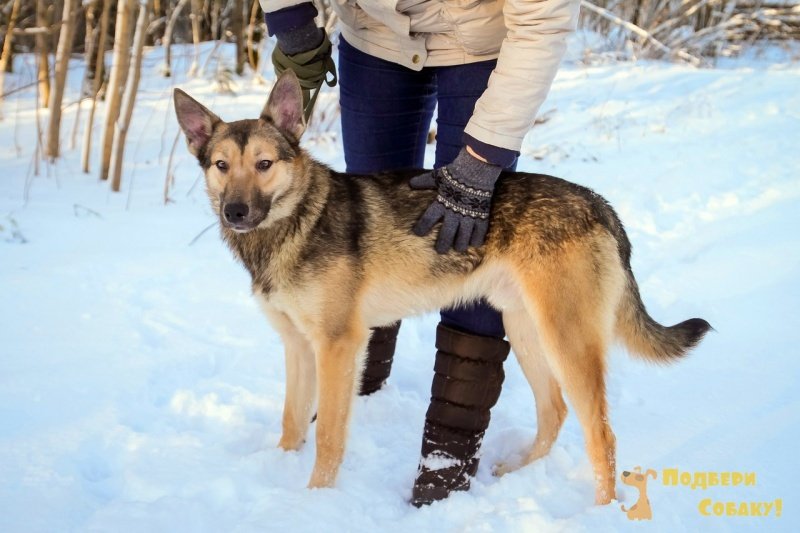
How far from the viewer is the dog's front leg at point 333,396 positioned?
2576 mm

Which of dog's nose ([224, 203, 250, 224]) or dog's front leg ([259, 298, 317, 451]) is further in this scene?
dog's front leg ([259, 298, 317, 451])

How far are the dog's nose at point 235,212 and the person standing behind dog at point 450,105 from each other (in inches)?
26.9

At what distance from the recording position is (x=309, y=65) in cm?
292

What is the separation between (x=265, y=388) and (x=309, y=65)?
1.59 meters

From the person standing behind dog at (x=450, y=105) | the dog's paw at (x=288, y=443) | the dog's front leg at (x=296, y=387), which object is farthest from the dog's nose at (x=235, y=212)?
the dog's paw at (x=288, y=443)

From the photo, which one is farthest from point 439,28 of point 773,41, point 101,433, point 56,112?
point 773,41

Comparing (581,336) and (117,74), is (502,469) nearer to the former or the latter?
(581,336)

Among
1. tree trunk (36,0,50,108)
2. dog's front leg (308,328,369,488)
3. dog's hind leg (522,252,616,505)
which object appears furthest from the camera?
tree trunk (36,0,50,108)

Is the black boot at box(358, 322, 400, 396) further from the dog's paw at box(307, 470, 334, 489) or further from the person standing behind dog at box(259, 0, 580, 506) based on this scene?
the dog's paw at box(307, 470, 334, 489)

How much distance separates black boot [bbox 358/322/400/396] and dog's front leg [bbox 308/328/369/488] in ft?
2.13

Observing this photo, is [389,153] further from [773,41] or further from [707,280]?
[773,41]

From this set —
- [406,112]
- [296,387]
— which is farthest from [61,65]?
[296,387]

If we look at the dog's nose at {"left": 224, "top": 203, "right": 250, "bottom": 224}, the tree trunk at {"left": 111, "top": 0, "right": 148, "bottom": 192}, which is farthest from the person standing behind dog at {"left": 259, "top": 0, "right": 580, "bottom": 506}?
the tree trunk at {"left": 111, "top": 0, "right": 148, "bottom": 192}

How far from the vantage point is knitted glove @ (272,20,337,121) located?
2.79 metres
